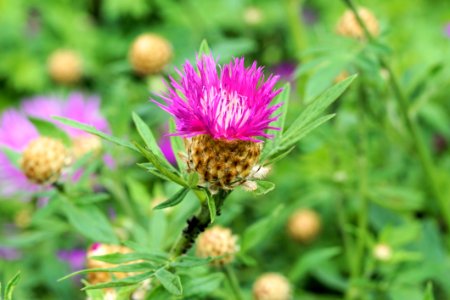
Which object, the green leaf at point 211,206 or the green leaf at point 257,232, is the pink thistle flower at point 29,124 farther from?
the green leaf at point 211,206

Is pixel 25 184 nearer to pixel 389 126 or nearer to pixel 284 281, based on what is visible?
pixel 284 281

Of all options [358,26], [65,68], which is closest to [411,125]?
[358,26]

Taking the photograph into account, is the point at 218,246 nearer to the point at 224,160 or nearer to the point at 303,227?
the point at 224,160

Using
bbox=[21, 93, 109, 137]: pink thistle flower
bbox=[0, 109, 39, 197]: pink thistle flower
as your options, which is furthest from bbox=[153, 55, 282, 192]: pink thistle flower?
bbox=[21, 93, 109, 137]: pink thistle flower

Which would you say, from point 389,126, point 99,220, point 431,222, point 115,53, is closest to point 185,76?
point 99,220

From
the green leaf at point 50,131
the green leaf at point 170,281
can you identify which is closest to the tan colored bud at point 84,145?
the green leaf at point 50,131

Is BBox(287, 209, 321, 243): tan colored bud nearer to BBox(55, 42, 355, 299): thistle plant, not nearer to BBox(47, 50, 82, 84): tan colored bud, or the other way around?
BBox(55, 42, 355, 299): thistle plant
